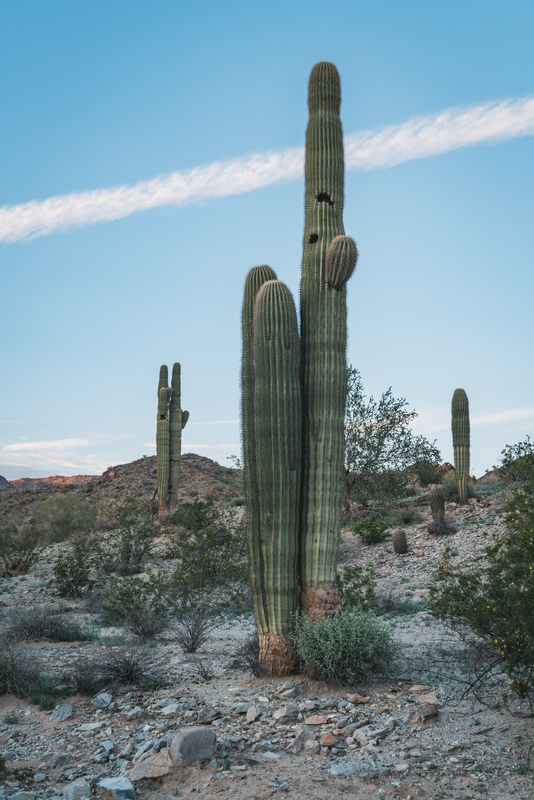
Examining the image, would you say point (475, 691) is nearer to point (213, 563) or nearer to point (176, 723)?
point (176, 723)

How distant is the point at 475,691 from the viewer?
7.24 meters

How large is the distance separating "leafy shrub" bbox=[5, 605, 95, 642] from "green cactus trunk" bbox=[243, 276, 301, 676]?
434cm

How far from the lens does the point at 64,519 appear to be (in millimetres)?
28547

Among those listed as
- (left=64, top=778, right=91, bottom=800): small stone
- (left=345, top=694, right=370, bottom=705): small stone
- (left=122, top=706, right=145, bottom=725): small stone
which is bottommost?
(left=64, top=778, right=91, bottom=800): small stone

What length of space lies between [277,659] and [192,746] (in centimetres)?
252

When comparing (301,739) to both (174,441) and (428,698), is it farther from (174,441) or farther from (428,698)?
(174,441)

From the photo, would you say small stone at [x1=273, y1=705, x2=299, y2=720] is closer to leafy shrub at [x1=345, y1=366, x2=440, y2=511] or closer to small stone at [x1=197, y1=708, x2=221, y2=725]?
small stone at [x1=197, y1=708, x2=221, y2=725]

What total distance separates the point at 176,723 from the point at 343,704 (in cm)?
175

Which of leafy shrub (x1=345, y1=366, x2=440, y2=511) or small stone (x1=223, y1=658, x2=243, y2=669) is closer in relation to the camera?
small stone (x1=223, y1=658, x2=243, y2=669)

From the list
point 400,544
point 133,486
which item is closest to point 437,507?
point 400,544

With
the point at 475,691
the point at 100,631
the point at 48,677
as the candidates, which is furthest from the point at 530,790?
the point at 100,631

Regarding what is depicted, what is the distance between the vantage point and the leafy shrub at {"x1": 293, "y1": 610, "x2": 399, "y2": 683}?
7.61 m

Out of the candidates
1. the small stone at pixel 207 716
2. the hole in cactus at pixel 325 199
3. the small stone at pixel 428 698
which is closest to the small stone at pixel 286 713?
the small stone at pixel 207 716

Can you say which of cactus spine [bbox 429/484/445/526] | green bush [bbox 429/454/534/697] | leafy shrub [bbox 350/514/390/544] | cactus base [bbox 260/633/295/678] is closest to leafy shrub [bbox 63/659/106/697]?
cactus base [bbox 260/633/295/678]
